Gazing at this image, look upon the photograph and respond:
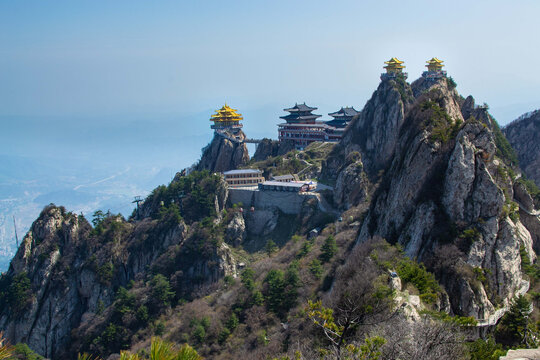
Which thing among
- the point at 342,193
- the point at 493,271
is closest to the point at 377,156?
the point at 342,193

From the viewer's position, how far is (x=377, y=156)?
195 ft

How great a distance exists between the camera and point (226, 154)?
258 feet

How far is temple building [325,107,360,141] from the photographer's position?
2899 inches

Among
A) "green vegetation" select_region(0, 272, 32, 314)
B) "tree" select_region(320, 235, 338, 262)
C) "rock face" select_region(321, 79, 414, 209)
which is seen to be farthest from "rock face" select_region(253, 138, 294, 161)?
"tree" select_region(320, 235, 338, 262)

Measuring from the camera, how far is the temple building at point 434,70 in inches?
2594

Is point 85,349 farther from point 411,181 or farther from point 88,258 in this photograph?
point 411,181

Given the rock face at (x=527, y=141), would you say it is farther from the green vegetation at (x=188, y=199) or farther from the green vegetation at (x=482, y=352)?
the green vegetation at (x=482, y=352)

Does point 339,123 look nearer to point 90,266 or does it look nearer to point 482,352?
point 90,266

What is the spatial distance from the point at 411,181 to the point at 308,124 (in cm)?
4818

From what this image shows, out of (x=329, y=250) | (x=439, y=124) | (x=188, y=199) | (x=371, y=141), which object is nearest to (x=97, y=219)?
(x=188, y=199)

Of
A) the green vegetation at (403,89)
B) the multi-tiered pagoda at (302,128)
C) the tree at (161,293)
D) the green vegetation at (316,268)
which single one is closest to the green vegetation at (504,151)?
the green vegetation at (403,89)

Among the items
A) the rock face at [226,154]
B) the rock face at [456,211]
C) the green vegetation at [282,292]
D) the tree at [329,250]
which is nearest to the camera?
the rock face at [456,211]

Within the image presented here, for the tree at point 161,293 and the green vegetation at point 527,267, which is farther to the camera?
the tree at point 161,293

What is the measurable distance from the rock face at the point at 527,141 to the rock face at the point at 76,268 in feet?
124
